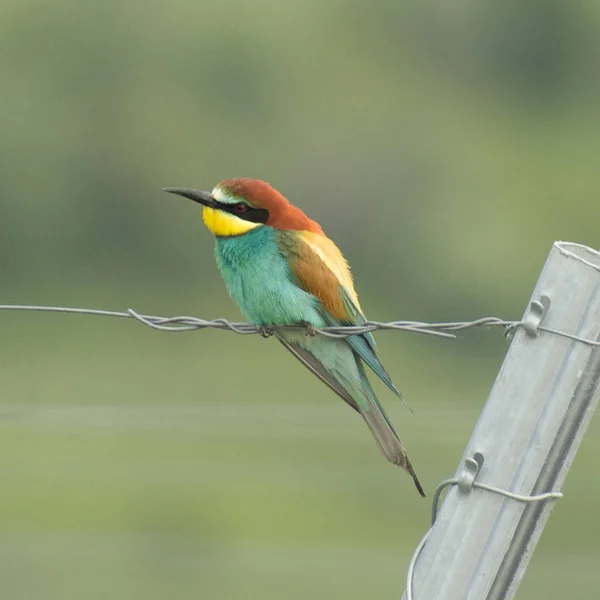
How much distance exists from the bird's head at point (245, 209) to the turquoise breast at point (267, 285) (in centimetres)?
2

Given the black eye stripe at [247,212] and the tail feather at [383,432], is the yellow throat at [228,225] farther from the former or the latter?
the tail feather at [383,432]

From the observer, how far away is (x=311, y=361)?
6.82 feet

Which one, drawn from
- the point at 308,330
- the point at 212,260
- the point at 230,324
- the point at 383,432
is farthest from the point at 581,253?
the point at 212,260

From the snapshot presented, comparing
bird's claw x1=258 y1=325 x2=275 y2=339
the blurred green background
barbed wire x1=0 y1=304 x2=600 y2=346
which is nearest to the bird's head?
bird's claw x1=258 y1=325 x2=275 y2=339

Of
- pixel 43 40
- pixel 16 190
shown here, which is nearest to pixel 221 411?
pixel 16 190

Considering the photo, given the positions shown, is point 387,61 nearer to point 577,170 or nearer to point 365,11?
point 365,11

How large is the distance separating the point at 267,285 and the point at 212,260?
15.2 m

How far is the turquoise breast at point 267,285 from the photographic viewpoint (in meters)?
2.12

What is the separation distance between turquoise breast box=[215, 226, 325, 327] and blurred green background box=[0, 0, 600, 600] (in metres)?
12.2

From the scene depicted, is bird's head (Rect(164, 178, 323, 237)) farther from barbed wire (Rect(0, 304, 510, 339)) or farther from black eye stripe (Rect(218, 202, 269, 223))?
barbed wire (Rect(0, 304, 510, 339))

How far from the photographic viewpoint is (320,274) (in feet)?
6.97

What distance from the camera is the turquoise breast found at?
2.12 metres

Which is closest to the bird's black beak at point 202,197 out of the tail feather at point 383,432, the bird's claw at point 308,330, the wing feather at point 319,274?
the wing feather at point 319,274

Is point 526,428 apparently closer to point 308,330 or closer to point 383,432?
point 383,432
